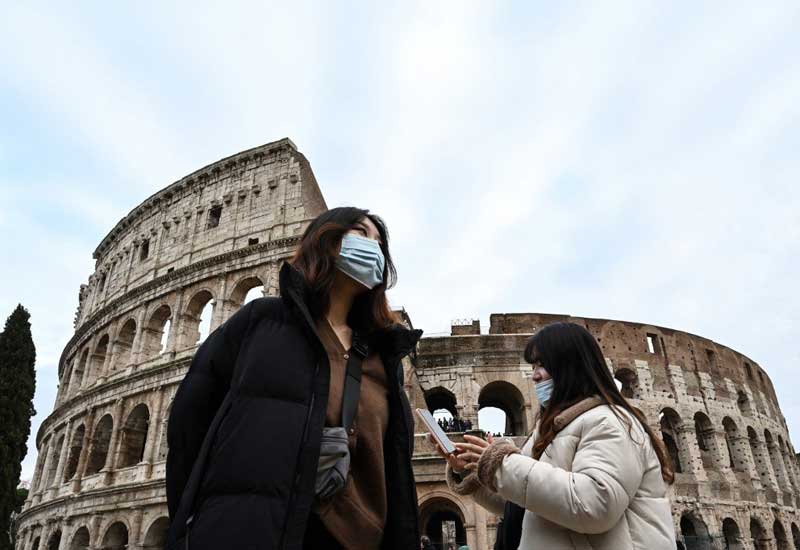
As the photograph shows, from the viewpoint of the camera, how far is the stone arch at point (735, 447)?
67.7 feet

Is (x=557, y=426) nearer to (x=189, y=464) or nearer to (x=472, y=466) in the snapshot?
(x=472, y=466)

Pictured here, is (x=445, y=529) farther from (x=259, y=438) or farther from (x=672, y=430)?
(x=259, y=438)

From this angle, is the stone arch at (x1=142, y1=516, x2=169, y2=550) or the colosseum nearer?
the stone arch at (x1=142, y1=516, x2=169, y2=550)

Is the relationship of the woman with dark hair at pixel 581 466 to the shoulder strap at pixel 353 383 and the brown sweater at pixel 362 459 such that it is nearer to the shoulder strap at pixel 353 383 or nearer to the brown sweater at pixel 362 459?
the brown sweater at pixel 362 459

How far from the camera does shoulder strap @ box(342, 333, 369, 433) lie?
185 cm

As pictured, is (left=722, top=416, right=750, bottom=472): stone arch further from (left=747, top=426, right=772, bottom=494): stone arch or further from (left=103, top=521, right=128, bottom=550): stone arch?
(left=103, top=521, right=128, bottom=550): stone arch

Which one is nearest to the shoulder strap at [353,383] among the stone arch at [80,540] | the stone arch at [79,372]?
the stone arch at [80,540]

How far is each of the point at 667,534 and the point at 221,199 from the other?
68.9 ft

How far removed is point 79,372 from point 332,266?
968 inches

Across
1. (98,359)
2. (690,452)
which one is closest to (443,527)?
(690,452)

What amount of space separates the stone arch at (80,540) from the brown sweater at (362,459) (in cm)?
1907

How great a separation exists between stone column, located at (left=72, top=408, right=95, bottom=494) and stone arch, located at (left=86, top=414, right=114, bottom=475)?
5.2 inches

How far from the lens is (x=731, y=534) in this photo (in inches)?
733

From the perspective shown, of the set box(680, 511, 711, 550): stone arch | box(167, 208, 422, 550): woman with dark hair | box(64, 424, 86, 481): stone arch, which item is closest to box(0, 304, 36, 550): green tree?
box(64, 424, 86, 481): stone arch
